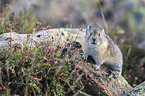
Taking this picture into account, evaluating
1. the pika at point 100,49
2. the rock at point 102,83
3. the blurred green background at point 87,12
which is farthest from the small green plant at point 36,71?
the blurred green background at point 87,12

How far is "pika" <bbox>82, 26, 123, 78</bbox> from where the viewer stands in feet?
12.1

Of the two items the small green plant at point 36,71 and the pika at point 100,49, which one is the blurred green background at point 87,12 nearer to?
the pika at point 100,49

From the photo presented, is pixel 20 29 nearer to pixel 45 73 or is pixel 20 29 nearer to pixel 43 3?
pixel 45 73

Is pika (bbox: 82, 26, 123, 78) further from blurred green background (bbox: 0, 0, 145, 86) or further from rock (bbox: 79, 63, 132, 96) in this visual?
blurred green background (bbox: 0, 0, 145, 86)

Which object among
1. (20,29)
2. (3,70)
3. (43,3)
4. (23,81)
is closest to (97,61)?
(23,81)

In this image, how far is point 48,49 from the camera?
3787 millimetres

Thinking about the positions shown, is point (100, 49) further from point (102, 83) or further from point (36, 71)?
point (36, 71)

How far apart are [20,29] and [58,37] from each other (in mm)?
1723

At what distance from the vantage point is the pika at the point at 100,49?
3.68 metres

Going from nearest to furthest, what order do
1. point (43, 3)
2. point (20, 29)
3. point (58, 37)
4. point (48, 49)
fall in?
1. point (48, 49)
2. point (58, 37)
3. point (20, 29)
4. point (43, 3)

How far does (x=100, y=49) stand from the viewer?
390 cm

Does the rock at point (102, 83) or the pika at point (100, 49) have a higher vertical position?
the pika at point (100, 49)

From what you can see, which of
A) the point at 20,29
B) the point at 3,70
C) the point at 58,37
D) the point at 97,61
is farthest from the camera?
the point at 20,29

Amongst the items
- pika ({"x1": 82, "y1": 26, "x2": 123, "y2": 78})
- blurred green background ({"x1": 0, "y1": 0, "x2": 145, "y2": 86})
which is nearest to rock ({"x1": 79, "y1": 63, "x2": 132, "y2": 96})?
pika ({"x1": 82, "y1": 26, "x2": 123, "y2": 78})
